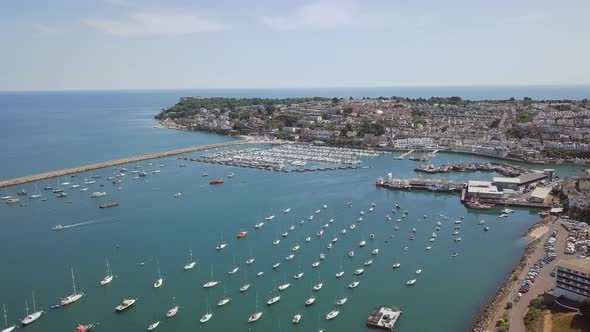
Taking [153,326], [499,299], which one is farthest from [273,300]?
[499,299]

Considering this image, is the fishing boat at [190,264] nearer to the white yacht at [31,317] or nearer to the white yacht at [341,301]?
the white yacht at [31,317]

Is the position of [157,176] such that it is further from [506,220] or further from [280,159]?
[506,220]

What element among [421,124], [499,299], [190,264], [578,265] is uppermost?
[421,124]

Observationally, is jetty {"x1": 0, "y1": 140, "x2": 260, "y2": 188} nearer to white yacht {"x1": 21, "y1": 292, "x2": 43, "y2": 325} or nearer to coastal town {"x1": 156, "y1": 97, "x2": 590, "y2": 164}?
coastal town {"x1": 156, "y1": 97, "x2": 590, "y2": 164}

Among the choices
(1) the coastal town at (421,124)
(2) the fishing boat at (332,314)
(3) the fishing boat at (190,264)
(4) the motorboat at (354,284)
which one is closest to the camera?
(2) the fishing boat at (332,314)

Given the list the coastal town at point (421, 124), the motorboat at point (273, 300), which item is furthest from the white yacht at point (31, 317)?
the coastal town at point (421, 124)

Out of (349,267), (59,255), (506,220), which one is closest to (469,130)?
(506,220)

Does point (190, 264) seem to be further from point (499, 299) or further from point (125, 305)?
point (499, 299)
